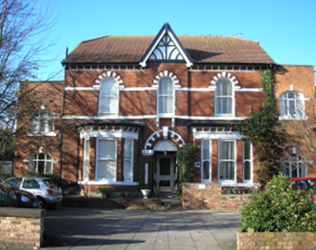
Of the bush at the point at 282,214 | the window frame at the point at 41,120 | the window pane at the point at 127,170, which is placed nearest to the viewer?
the bush at the point at 282,214

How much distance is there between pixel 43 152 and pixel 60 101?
11.2ft

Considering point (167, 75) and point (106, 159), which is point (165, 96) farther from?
point (106, 159)

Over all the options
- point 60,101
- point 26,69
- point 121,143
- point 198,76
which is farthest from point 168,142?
point 26,69

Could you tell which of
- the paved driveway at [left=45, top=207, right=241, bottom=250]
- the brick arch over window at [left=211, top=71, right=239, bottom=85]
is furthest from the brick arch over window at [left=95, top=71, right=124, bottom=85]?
the paved driveway at [left=45, top=207, right=241, bottom=250]

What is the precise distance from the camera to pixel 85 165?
1936 centimetres

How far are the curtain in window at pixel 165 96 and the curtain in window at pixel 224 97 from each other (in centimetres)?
287

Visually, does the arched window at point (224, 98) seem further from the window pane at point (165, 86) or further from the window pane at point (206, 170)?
the window pane at point (206, 170)

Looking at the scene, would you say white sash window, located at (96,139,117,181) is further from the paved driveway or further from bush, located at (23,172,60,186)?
the paved driveway

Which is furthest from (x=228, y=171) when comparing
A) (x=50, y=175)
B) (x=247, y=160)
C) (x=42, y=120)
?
(x=42, y=120)

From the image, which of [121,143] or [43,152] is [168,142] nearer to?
[121,143]

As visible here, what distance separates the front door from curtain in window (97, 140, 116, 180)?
331 cm

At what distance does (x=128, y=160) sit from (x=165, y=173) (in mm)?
2895

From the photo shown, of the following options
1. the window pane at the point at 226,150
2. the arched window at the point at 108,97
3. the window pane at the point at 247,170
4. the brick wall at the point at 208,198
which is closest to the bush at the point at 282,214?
the brick wall at the point at 208,198

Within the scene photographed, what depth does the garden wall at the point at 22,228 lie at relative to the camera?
325 inches
